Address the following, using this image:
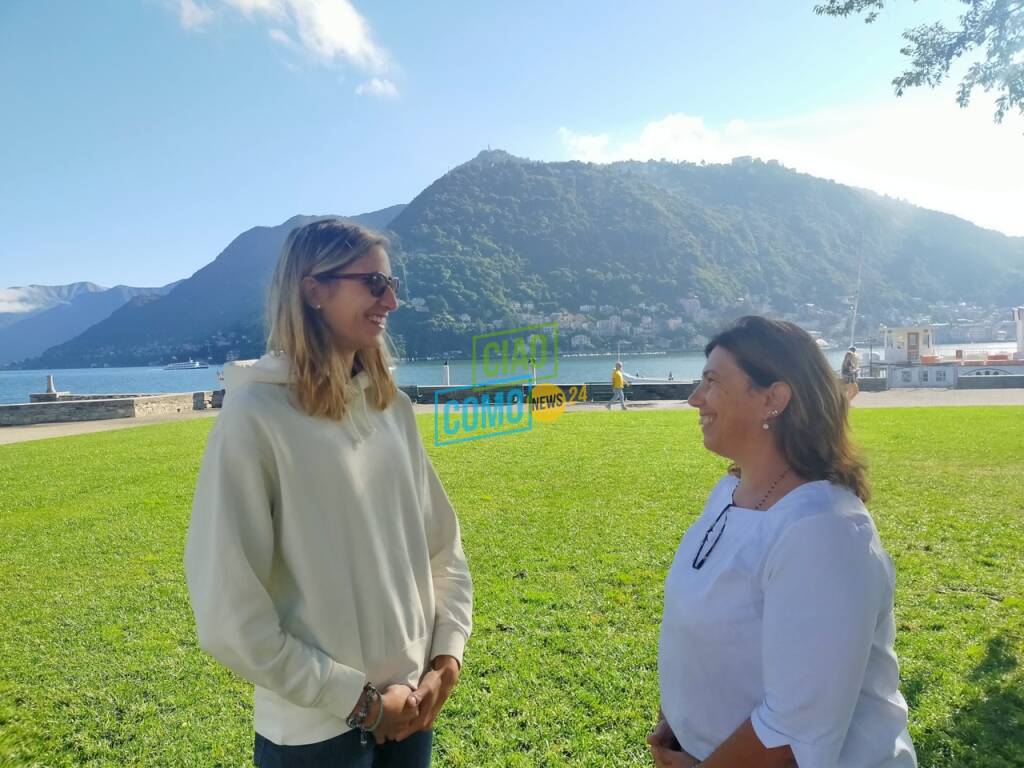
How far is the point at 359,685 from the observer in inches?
58.5

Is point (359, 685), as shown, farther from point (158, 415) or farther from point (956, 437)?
point (158, 415)

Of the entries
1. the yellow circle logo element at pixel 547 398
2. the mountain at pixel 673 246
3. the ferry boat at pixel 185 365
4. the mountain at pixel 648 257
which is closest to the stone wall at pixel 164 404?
the yellow circle logo element at pixel 547 398

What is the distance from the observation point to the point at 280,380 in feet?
5.04

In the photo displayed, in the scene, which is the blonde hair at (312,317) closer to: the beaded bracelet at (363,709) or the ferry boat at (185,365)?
the beaded bracelet at (363,709)

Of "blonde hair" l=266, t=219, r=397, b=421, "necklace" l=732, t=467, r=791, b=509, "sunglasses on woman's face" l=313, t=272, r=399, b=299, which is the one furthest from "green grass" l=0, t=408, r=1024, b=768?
"sunglasses on woman's face" l=313, t=272, r=399, b=299

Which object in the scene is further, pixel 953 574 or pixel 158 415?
pixel 158 415

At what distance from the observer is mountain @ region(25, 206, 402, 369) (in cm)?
12319

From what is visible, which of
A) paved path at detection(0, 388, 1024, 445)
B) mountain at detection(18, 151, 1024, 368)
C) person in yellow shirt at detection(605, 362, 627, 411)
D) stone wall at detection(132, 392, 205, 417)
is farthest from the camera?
mountain at detection(18, 151, 1024, 368)

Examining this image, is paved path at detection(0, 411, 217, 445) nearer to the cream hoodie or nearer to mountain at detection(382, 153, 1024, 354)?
the cream hoodie

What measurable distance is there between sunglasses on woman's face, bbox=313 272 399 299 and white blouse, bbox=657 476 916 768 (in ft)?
3.51

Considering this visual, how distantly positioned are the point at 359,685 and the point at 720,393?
111 centimetres

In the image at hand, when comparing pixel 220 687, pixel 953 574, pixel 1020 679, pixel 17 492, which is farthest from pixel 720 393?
pixel 17 492

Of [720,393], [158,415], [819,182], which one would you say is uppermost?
[819,182]

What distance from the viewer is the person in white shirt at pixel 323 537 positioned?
1384mm
